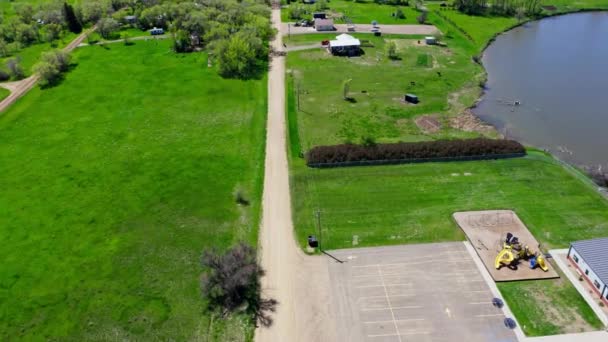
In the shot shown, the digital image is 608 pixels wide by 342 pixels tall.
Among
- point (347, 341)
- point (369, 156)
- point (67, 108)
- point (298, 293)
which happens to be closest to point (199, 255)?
point (298, 293)

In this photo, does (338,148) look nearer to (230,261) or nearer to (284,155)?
(284,155)

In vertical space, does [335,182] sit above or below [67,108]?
below

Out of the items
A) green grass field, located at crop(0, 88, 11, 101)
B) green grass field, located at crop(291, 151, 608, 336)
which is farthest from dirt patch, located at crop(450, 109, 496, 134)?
green grass field, located at crop(0, 88, 11, 101)

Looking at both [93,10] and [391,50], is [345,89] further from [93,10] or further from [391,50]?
[93,10]

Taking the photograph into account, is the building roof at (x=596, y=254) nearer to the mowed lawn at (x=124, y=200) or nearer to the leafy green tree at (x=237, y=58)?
the mowed lawn at (x=124, y=200)

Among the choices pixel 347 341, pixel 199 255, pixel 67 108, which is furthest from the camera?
pixel 67 108

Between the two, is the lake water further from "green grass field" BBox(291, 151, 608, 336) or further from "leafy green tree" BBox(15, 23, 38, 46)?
"leafy green tree" BBox(15, 23, 38, 46)
